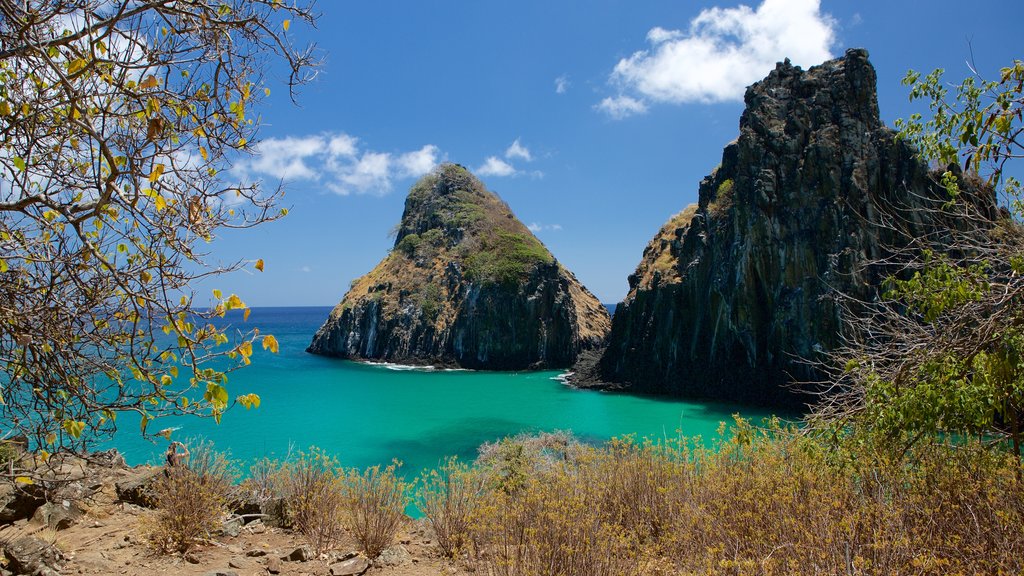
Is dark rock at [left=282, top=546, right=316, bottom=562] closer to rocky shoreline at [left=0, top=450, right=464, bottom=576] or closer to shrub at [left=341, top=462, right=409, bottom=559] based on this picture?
rocky shoreline at [left=0, top=450, right=464, bottom=576]

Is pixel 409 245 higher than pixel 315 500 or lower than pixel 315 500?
higher

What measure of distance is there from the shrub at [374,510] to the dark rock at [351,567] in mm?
324

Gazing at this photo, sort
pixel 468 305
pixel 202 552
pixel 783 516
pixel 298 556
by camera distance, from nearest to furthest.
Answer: pixel 783 516
pixel 298 556
pixel 202 552
pixel 468 305

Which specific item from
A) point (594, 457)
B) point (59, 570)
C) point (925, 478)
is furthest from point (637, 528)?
point (59, 570)

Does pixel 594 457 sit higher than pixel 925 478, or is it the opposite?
pixel 925 478

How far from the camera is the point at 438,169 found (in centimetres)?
8194

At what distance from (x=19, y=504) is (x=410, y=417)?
2403 centimetres

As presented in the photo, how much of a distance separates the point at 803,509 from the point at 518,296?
177 ft

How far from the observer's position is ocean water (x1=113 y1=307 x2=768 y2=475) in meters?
22.3

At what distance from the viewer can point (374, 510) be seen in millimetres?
6008

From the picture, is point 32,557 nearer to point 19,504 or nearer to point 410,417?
point 19,504

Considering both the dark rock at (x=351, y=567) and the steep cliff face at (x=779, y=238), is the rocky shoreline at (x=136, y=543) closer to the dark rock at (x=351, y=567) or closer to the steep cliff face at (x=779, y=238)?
the dark rock at (x=351, y=567)

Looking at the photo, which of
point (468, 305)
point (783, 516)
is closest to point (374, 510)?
point (783, 516)

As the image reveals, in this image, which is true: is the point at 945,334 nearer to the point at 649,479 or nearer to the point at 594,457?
the point at 649,479
